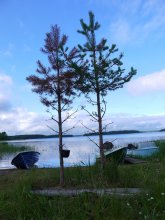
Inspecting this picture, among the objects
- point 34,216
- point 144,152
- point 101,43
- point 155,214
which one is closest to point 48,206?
point 34,216

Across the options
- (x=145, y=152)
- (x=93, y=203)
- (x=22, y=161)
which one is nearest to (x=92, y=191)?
(x=93, y=203)

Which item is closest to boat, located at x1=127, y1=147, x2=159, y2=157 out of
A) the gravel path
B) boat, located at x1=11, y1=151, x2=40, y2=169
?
boat, located at x1=11, y1=151, x2=40, y2=169

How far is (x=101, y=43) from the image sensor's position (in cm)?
932

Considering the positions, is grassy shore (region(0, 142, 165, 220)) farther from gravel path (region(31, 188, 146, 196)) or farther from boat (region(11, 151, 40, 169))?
boat (region(11, 151, 40, 169))

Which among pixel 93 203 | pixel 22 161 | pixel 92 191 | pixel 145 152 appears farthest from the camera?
pixel 145 152

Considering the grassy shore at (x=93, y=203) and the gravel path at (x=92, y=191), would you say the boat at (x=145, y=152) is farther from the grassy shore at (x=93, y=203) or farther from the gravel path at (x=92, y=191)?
the gravel path at (x=92, y=191)

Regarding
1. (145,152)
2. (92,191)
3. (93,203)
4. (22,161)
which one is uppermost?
(145,152)

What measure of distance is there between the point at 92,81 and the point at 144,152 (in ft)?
38.8

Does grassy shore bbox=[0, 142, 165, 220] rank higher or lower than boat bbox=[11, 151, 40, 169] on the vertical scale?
lower

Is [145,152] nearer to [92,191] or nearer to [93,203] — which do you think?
[92,191]

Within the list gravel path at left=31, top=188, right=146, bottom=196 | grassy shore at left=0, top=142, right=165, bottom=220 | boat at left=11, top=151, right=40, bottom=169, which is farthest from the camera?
boat at left=11, top=151, right=40, bottom=169

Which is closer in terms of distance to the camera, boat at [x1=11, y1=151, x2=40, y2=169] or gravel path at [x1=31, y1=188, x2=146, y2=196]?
gravel path at [x1=31, y1=188, x2=146, y2=196]

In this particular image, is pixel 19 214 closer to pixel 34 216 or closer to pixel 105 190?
pixel 34 216

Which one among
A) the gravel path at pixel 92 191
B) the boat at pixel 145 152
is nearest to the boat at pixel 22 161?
the boat at pixel 145 152
